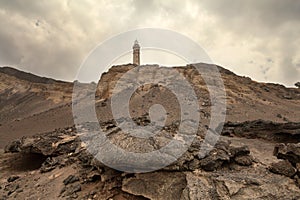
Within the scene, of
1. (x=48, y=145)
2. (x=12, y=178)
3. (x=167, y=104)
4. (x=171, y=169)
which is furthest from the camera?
(x=167, y=104)

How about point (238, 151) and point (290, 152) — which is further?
point (238, 151)

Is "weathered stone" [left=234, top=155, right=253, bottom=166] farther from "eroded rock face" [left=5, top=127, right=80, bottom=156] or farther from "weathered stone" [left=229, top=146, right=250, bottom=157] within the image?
"eroded rock face" [left=5, top=127, right=80, bottom=156]

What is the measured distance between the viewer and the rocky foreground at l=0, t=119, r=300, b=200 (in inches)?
299

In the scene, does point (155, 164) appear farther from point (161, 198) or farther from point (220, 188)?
point (220, 188)

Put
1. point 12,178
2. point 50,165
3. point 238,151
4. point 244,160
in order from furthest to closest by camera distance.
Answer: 1. point 50,165
2. point 12,178
3. point 238,151
4. point 244,160

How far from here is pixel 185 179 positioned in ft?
26.7

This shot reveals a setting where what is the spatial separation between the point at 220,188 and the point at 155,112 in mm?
22269

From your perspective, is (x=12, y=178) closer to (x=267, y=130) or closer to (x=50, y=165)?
(x=50, y=165)

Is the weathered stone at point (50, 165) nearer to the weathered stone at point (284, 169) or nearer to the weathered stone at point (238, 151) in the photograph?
the weathered stone at point (238, 151)

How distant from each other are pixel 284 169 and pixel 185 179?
270cm

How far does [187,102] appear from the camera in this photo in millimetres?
31547

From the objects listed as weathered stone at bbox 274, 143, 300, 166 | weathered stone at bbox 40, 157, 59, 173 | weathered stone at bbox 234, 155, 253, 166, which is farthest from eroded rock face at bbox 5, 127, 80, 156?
weathered stone at bbox 274, 143, 300, 166

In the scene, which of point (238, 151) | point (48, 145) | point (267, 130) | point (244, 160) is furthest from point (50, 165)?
point (267, 130)

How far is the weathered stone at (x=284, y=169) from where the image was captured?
8.16 meters
